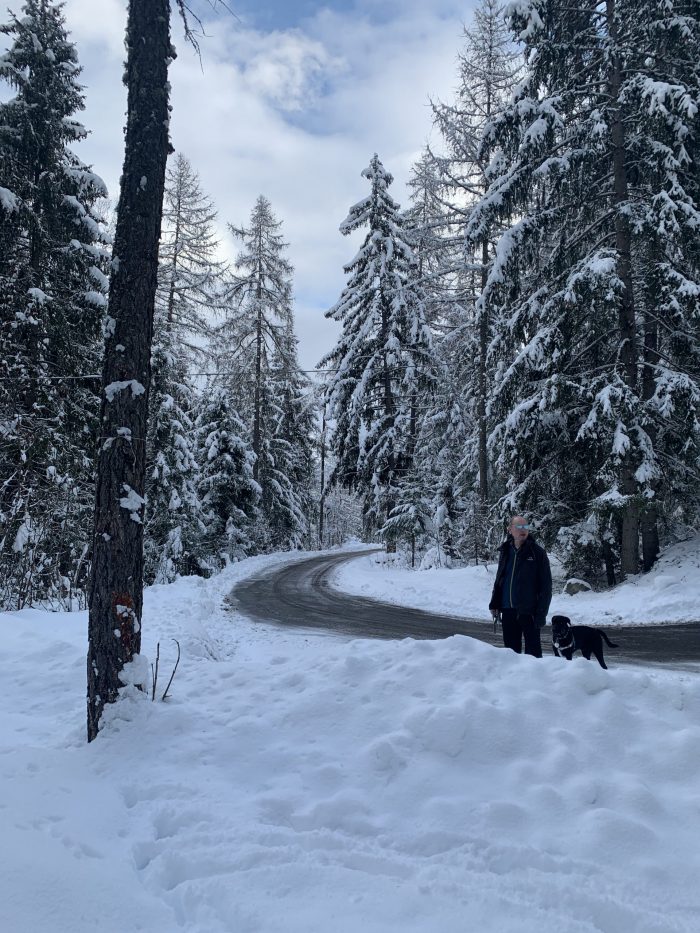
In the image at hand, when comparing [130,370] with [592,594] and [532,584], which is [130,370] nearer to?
[532,584]

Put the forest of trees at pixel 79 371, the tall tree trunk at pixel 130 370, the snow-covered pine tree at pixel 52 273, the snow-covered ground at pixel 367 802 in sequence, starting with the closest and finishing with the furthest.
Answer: the snow-covered ground at pixel 367 802 → the tall tree trunk at pixel 130 370 → the forest of trees at pixel 79 371 → the snow-covered pine tree at pixel 52 273

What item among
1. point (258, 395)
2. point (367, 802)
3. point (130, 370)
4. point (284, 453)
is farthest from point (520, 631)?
point (284, 453)

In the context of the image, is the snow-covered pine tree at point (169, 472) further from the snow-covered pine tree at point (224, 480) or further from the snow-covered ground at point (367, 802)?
the snow-covered ground at point (367, 802)

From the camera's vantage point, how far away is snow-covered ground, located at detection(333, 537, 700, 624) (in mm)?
10414

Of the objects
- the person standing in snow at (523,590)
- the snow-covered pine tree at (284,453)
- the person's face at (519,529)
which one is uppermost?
the snow-covered pine tree at (284,453)

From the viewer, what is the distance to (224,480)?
23.8 m

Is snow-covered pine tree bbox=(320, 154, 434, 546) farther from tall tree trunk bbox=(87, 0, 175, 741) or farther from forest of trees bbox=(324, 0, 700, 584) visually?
tall tree trunk bbox=(87, 0, 175, 741)

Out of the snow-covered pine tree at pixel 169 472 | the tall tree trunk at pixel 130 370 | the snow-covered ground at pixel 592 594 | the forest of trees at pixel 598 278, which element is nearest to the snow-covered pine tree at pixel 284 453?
the snow-covered pine tree at pixel 169 472

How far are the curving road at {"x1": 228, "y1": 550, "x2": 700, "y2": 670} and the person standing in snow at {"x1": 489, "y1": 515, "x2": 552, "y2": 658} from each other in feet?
6.14

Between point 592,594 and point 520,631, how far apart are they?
20.3 feet

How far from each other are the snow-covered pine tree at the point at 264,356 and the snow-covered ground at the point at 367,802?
22.9 meters

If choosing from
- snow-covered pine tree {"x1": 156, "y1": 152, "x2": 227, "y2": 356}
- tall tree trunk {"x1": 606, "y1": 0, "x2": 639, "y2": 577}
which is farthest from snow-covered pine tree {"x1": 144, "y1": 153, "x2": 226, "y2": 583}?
tall tree trunk {"x1": 606, "y1": 0, "x2": 639, "y2": 577}

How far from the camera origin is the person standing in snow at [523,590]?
632 centimetres

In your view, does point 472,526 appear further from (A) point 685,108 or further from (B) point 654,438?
(A) point 685,108
